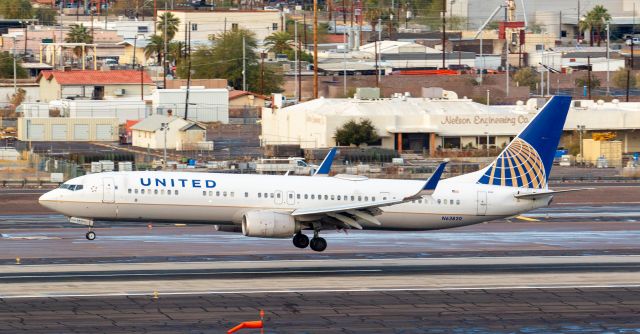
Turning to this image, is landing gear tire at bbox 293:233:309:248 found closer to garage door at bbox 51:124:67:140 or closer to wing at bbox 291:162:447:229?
wing at bbox 291:162:447:229

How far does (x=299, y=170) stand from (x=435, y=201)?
44.0 m

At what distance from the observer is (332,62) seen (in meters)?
198

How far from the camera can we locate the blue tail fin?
187ft

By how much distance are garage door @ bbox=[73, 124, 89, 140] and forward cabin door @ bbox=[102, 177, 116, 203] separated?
7777 cm

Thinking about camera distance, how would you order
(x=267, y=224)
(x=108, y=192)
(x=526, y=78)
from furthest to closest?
(x=526, y=78) < (x=108, y=192) < (x=267, y=224)

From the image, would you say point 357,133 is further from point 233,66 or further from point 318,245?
point 233,66

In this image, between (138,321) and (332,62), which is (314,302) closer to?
(138,321)

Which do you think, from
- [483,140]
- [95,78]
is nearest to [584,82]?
[95,78]

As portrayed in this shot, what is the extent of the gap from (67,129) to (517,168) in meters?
79.0

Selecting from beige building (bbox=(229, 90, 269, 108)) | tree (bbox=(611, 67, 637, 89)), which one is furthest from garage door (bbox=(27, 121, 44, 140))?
tree (bbox=(611, 67, 637, 89))

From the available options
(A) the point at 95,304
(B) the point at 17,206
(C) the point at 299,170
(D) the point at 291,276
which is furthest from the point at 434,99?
(A) the point at 95,304

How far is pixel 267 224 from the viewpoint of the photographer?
52.1 meters

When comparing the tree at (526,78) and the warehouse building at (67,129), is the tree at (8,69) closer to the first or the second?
the warehouse building at (67,129)

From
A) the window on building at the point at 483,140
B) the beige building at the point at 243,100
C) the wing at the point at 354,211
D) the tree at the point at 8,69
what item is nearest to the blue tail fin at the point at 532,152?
the wing at the point at 354,211
